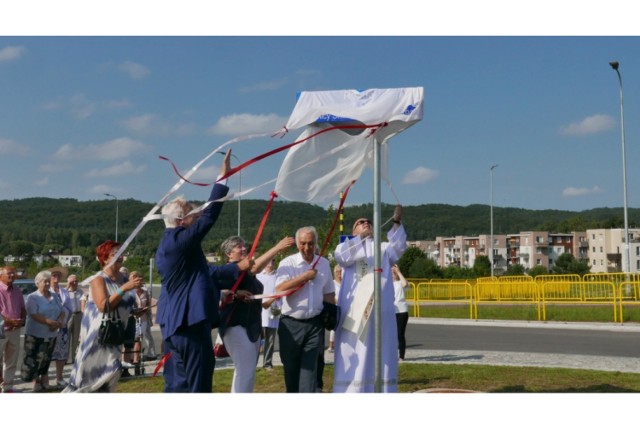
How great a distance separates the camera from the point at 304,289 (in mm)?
6812

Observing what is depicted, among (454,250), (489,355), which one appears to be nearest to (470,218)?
(454,250)

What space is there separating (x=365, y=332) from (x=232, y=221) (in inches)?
1578

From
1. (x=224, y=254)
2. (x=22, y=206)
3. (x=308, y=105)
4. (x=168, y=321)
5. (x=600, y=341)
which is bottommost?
(x=600, y=341)

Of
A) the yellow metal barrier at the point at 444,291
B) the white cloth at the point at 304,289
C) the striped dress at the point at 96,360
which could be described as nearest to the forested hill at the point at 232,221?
the white cloth at the point at 304,289

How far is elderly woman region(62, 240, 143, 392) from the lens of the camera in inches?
238

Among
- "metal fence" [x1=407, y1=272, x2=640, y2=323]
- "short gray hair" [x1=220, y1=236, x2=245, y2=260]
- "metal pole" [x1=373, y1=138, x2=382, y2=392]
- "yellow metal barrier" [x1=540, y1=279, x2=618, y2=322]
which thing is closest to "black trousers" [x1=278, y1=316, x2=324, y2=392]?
"metal pole" [x1=373, y1=138, x2=382, y2=392]

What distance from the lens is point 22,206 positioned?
9931cm

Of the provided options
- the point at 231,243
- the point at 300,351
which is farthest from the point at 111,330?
the point at 300,351

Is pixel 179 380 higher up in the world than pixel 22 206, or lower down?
lower down

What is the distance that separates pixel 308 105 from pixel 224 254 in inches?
72.6

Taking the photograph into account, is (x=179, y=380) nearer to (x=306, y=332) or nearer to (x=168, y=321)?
(x=168, y=321)

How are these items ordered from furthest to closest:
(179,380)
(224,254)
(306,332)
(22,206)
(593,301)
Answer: (22,206) < (593,301) < (224,254) < (306,332) < (179,380)

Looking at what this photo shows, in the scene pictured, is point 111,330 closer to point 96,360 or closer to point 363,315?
point 96,360

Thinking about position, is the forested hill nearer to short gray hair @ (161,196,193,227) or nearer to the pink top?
short gray hair @ (161,196,193,227)
